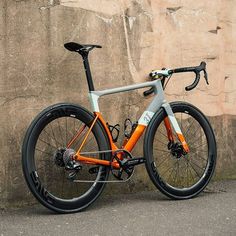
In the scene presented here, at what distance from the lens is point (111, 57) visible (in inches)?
213

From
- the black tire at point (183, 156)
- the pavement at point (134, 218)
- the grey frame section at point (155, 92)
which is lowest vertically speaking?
the pavement at point (134, 218)

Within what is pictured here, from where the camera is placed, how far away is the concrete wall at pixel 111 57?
493 cm

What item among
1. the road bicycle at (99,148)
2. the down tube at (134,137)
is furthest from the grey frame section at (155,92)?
the down tube at (134,137)

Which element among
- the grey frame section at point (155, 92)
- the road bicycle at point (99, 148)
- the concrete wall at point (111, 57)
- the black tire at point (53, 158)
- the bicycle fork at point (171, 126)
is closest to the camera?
the black tire at point (53, 158)

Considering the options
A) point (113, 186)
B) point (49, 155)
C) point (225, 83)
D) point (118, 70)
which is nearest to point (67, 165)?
point (49, 155)

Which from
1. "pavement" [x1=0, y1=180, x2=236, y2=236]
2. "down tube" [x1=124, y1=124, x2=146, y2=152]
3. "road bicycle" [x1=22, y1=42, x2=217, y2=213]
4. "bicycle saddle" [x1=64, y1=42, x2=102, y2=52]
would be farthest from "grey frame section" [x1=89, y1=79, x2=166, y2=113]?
"pavement" [x1=0, y1=180, x2=236, y2=236]

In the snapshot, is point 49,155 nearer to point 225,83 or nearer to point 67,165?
point 67,165

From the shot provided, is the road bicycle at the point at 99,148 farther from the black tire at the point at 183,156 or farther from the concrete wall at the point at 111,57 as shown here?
the concrete wall at the point at 111,57

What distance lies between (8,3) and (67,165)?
1470mm

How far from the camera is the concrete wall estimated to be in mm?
4926

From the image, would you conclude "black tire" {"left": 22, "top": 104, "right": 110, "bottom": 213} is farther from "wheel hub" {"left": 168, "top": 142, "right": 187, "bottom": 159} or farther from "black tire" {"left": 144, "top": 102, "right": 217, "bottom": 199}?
"wheel hub" {"left": 168, "top": 142, "right": 187, "bottom": 159}

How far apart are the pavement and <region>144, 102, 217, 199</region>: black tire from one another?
16cm

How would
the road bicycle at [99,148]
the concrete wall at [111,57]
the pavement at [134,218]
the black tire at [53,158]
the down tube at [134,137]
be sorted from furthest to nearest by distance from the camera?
the down tube at [134,137] < the concrete wall at [111,57] < the road bicycle at [99,148] < the black tire at [53,158] < the pavement at [134,218]

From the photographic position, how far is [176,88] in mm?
5793
